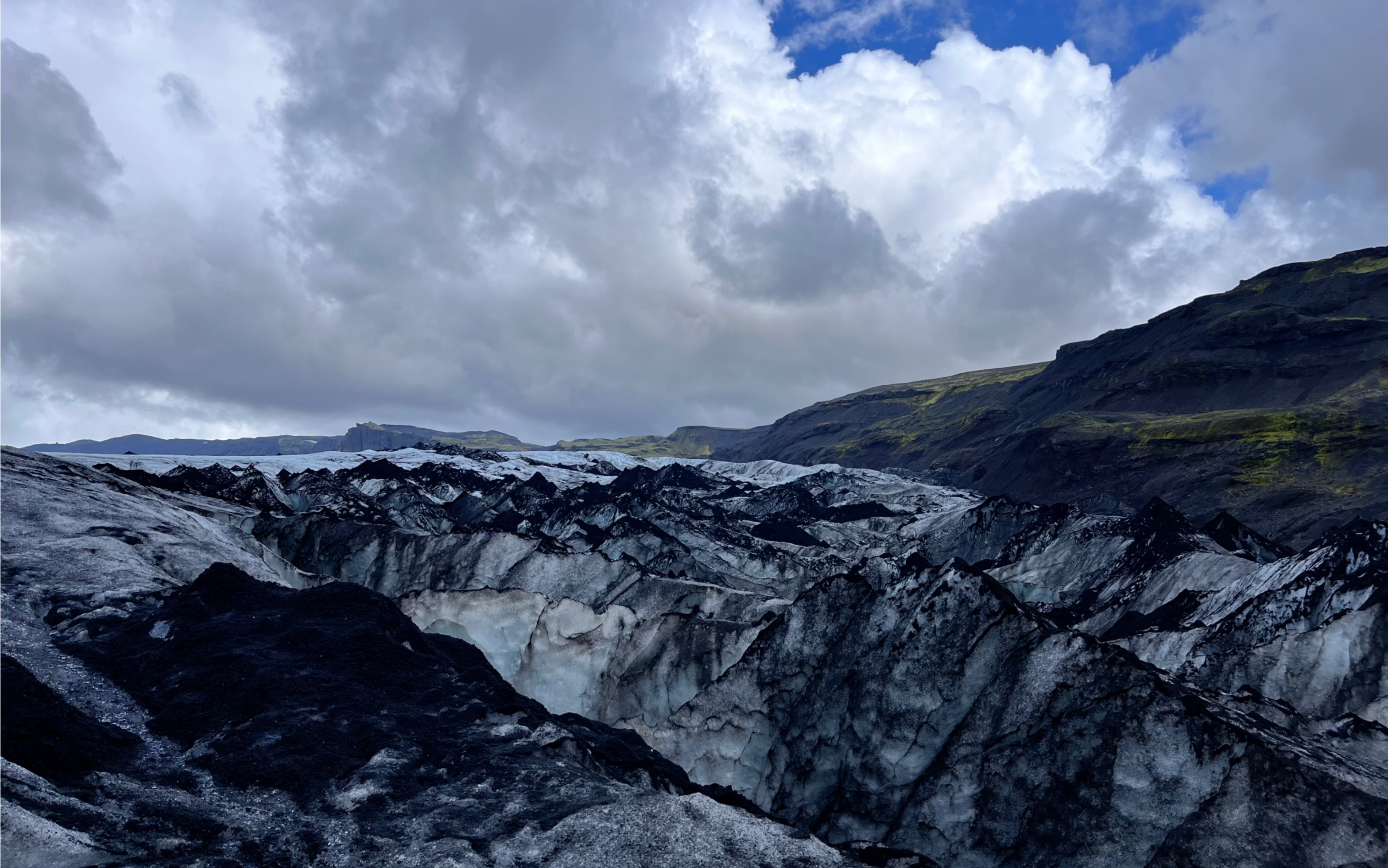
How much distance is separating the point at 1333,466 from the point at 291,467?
101 m

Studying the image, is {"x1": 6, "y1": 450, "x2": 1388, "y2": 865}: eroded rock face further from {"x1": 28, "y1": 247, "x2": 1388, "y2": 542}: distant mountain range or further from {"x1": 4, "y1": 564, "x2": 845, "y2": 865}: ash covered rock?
{"x1": 28, "y1": 247, "x2": 1388, "y2": 542}: distant mountain range

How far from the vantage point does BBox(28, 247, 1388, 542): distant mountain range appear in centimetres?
7138

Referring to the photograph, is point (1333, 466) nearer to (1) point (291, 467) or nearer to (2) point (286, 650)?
(2) point (286, 650)

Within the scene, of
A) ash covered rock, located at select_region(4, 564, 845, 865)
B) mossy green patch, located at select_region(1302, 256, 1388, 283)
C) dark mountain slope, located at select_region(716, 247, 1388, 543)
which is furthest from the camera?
mossy green patch, located at select_region(1302, 256, 1388, 283)

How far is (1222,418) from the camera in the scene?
88.6 meters

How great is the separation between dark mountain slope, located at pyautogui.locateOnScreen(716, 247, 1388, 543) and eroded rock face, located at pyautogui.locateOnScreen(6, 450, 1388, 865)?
45.9m

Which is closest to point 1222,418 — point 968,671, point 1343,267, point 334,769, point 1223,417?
point 1223,417

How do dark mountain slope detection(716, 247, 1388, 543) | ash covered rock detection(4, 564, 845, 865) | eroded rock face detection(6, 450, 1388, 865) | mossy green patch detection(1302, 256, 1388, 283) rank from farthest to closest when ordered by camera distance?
mossy green patch detection(1302, 256, 1388, 283) < dark mountain slope detection(716, 247, 1388, 543) < eroded rock face detection(6, 450, 1388, 865) < ash covered rock detection(4, 564, 845, 865)

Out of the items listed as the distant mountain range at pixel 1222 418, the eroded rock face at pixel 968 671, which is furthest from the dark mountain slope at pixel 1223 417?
the eroded rock face at pixel 968 671

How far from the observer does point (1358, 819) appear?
34.4ft

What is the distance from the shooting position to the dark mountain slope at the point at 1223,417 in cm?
7131

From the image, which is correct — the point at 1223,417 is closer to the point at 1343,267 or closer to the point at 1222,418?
the point at 1222,418

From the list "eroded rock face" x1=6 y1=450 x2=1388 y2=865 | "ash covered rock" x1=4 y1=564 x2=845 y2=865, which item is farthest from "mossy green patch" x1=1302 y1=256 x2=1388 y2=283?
"ash covered rock" x1=4 y1=564 x2=845 y2=865

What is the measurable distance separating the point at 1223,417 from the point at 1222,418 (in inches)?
6.5
